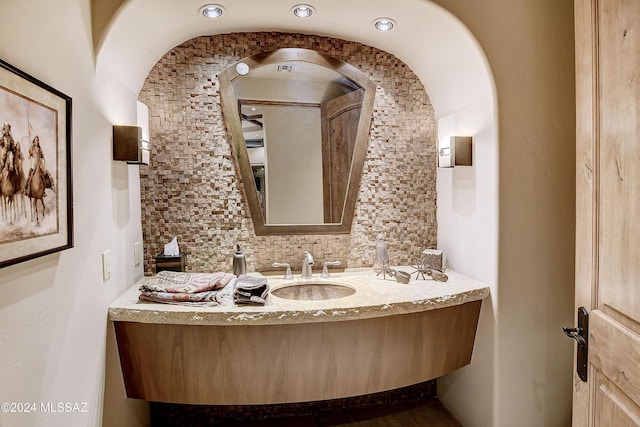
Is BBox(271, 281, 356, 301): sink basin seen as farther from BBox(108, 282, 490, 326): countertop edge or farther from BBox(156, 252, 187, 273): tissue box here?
BBox(156, 252, 187, 273): tissue box

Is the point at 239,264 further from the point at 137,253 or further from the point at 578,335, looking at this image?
the point at 578,335

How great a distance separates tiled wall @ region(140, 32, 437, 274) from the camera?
2.02m

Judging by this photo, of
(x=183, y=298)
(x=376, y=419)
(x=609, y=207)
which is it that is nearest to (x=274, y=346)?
(x=183, y=298)

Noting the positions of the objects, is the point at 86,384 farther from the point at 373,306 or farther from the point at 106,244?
the point at 373,306

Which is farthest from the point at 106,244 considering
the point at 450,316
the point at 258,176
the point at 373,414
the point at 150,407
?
the point at 373,414

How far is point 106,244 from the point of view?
153 centimetres

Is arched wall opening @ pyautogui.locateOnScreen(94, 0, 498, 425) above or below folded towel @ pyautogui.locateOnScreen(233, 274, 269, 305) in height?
above

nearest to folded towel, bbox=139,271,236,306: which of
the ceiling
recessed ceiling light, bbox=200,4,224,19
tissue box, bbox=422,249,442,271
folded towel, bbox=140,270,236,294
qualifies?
folded towel, bbox=140,270,236,294

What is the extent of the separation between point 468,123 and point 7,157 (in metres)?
1.92

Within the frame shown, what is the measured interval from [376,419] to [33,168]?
2078 mm

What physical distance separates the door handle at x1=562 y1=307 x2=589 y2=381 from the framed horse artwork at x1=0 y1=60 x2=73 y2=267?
5.45 ft

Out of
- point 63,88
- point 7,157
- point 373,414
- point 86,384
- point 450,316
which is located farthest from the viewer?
point 373,414

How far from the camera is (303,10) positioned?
1831 millimetres

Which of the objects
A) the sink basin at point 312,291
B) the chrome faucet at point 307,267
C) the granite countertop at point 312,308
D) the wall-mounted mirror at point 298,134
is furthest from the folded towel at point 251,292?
the wall-mounted mirror at point 298,134
